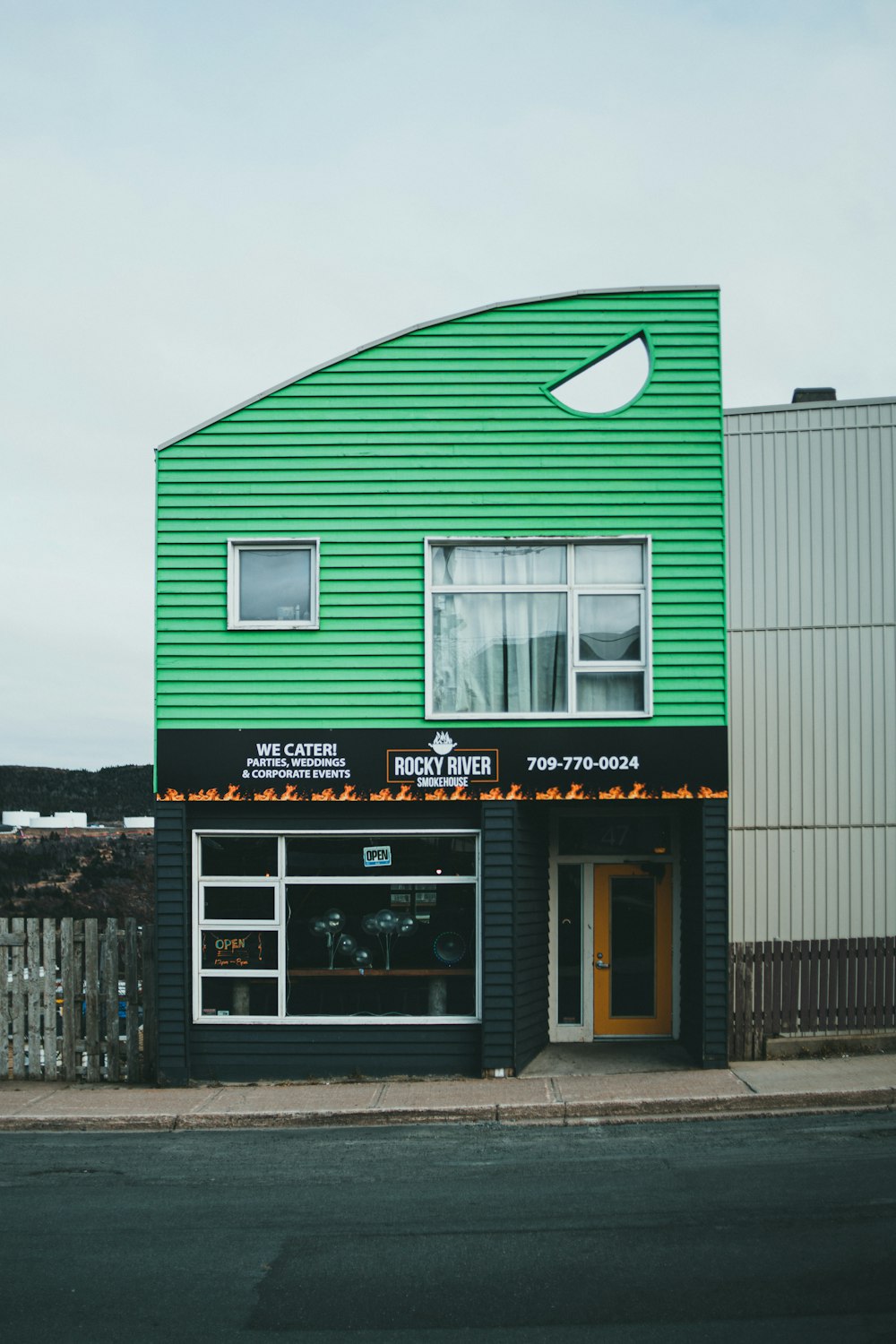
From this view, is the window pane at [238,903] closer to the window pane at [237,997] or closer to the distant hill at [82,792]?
the window pane at [237,997]

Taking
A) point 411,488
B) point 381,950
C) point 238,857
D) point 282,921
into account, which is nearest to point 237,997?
point 282,921

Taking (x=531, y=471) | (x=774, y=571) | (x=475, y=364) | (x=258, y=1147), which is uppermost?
(x=475, y=364)

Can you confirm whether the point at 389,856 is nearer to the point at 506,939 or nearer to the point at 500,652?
the point at 506,939

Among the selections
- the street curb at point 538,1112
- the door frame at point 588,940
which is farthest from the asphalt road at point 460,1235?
the door frame at point 588,940

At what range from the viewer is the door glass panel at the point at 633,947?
1348 cm

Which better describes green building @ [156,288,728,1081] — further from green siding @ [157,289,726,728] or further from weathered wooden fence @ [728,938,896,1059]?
weathered wooden fence @ [728,938,896,1059]

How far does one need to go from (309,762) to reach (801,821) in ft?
18.7

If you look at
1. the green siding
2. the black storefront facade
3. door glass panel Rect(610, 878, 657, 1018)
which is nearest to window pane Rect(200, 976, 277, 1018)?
the black storefront facade

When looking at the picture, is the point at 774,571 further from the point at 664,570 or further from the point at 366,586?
the point at 366,586

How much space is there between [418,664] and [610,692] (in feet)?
6.65

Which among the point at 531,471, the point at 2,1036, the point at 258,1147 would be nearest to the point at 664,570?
the point at 531,471

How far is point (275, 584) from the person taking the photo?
Answer: 12.6 meters

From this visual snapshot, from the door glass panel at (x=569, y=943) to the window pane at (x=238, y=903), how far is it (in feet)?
11.0

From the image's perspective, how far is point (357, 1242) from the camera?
7379 millimetres
